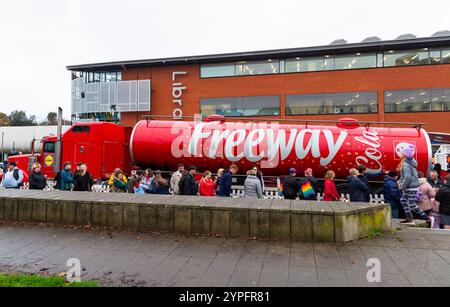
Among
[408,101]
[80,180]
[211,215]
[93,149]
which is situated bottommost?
[211,215]

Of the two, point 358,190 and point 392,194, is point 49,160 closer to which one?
point 358,190

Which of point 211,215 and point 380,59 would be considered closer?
point 211,215

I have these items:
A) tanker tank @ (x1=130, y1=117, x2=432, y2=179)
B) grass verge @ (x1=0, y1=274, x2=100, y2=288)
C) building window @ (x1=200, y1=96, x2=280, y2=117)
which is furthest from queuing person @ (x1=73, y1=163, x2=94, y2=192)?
building window @ (x1=200, y1=96, x2=280, y2=117)

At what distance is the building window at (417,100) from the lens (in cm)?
2498

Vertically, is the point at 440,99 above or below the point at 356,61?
below

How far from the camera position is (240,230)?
17.9 ft

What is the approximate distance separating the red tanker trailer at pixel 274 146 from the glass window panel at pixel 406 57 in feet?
59.3

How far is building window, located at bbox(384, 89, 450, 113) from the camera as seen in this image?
984 inches

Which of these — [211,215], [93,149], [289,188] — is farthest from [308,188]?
[93,149]

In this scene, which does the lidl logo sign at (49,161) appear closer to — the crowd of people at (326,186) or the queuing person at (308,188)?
the crowd of people at (326,186)

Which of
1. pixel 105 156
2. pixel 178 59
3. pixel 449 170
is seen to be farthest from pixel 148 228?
pixel 178 59

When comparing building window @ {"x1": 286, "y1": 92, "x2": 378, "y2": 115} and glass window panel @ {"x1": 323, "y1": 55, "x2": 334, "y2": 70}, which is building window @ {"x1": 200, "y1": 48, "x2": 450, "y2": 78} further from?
building window @ {"x1": 286, "y1": 92, "x2": 378, "y2": 115}

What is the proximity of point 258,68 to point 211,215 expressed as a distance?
Answer: 2564cm

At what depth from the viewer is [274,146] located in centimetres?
1159
